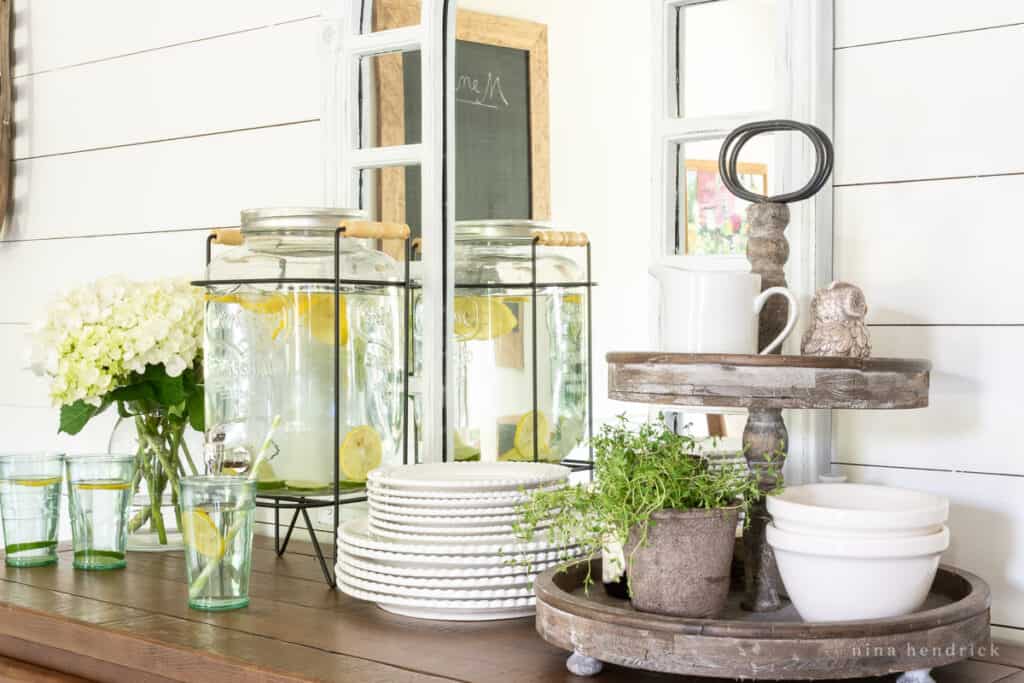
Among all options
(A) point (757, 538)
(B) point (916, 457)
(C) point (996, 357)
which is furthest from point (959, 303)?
(A) point (757, 538)

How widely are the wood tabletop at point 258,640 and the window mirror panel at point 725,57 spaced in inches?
24.2

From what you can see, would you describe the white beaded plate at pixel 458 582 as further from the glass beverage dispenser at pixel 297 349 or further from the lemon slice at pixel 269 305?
the lemon slice at pixel 269 305

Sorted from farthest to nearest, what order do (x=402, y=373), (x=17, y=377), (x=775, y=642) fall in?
(x=17, y=377)
(x=402, y=373)
(x=775, y=642)

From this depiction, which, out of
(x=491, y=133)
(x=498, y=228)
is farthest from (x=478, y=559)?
(x=491, y=133)

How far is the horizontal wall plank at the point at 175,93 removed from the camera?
192 centimetres

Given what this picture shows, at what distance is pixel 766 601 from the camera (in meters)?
1.16

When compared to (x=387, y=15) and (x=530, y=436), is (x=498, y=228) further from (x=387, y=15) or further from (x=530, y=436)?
(x=387, y=15)

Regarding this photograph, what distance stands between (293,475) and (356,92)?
0.57 m

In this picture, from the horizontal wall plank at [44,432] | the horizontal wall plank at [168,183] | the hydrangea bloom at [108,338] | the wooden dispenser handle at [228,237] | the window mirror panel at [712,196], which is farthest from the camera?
the horizontal wall plank at [44,432]

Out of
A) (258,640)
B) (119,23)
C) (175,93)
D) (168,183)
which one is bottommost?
(258,640)

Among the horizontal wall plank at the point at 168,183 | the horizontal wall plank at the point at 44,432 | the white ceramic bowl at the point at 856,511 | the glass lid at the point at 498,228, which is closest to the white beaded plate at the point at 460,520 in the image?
the white ceramic bowl at the point at 856,511

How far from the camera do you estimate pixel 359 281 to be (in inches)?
62.7

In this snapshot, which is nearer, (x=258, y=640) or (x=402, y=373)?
(x=258, y=640)

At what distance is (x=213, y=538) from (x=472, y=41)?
735 mm
